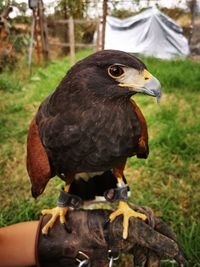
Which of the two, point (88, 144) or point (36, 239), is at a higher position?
point (88, 144)

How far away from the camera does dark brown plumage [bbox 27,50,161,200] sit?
163cm

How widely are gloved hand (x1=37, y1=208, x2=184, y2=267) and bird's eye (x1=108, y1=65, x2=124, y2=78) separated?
80 centimetres

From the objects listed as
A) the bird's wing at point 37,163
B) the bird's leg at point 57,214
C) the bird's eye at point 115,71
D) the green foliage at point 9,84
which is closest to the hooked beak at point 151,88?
the bird's eye at point 115,71

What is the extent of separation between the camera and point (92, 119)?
167 cm

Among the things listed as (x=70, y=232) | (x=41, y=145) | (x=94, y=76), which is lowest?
(x=70, y=232)

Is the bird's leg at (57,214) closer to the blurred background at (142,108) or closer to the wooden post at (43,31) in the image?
the blurred background at (142,108)

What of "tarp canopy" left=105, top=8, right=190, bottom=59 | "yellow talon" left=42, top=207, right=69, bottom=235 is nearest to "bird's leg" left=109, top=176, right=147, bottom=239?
"yellow talon" left=42, top=207, right=69, bottom=235

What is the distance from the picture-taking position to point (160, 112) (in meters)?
4.91

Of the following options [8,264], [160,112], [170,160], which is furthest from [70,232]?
[160,112]

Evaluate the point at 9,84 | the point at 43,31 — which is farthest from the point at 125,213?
the point at 43,31

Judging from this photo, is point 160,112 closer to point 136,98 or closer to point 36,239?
point 136,98

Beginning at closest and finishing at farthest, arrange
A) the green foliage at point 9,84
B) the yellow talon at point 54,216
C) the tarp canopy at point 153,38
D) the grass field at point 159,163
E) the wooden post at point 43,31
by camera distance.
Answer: the yellow talon at point 54,216, the grass field at point 159,163, the green foliage at point 9,84, the wooden post at point 43,31, the tarp canopy at point 153,38

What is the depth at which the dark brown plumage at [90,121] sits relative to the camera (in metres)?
1.63

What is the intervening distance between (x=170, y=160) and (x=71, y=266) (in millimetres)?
2150
